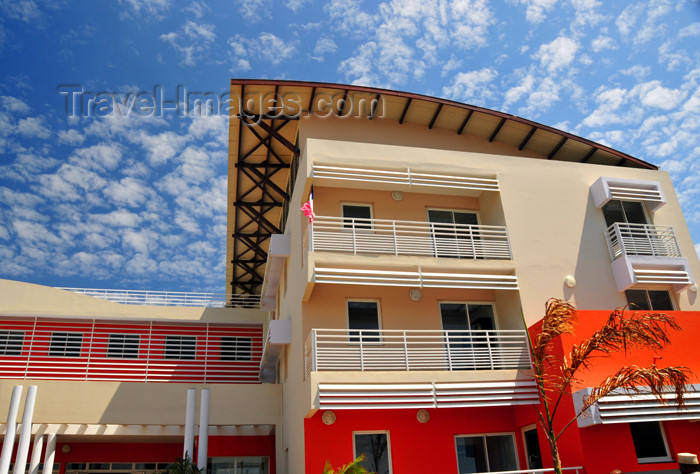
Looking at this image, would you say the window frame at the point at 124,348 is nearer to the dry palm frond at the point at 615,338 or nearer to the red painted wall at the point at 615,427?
the red painted wall at the point at 615,427

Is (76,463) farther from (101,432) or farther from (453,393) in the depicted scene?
(453,393)

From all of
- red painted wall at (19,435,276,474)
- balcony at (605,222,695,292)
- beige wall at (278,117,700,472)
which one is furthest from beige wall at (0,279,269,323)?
balcony at (605,222,695,292)

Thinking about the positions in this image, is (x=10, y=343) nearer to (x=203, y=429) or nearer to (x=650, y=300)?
(x=203, y=429)

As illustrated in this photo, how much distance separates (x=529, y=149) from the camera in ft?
68.7

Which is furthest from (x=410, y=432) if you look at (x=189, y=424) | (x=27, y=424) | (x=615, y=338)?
(x=27, y=424)

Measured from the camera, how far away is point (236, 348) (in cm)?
2666

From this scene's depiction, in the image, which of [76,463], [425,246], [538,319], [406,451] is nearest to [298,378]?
[406,451]

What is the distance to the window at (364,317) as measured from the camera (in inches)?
594

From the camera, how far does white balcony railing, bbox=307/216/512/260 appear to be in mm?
15328

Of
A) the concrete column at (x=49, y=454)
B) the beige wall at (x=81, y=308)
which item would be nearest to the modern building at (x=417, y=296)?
the concrete column at (x=49, y=454)

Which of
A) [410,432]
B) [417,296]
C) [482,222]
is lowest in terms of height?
[410,432]

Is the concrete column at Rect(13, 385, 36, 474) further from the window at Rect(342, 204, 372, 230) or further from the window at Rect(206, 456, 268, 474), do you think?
the window at Rect(342, 204, 372, 230)

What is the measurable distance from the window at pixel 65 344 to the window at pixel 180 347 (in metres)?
3.63

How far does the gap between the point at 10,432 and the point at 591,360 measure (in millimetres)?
16097
